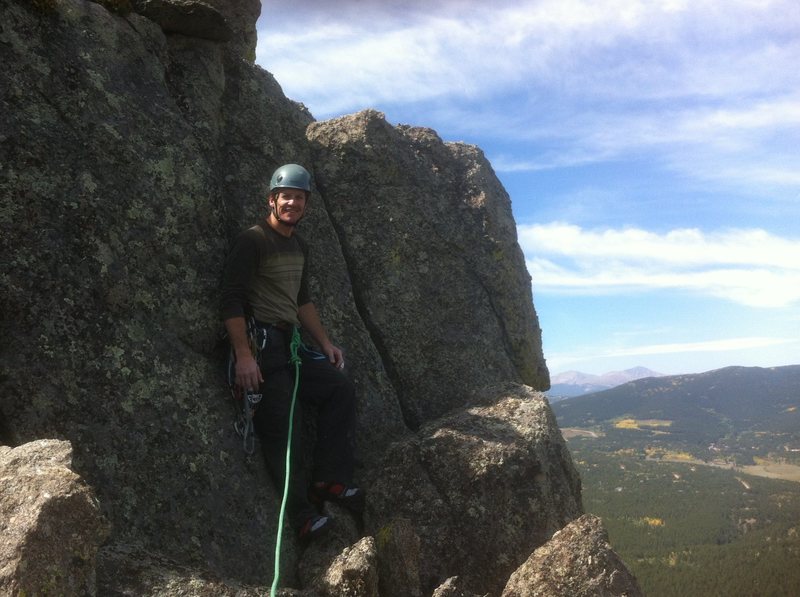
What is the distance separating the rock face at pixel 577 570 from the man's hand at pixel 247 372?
→ 446 cm

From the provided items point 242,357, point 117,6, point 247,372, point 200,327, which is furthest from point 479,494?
point 117,6

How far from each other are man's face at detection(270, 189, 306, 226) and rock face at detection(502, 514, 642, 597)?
20.4 ft

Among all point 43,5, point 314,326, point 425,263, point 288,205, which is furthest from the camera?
point 425,263

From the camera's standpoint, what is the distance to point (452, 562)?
8.53 metres

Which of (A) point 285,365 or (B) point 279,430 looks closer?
(B) point 279,430

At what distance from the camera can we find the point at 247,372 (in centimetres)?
827

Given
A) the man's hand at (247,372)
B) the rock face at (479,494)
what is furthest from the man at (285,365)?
the rock face at (479,494)

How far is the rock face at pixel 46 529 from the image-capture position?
192 inches

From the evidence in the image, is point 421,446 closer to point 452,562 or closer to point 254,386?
point 452,562

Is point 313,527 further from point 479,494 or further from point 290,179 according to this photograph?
point 290,179

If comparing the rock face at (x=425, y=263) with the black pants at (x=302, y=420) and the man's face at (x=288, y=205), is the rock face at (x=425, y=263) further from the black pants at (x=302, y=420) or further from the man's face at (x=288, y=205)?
the man's face at (x=288, y=205)

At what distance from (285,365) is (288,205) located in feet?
8.64

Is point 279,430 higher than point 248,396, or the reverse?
point 248,396

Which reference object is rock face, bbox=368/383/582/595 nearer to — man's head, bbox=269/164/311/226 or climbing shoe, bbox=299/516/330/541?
climbing shoe, bbox=299/516/330/541
